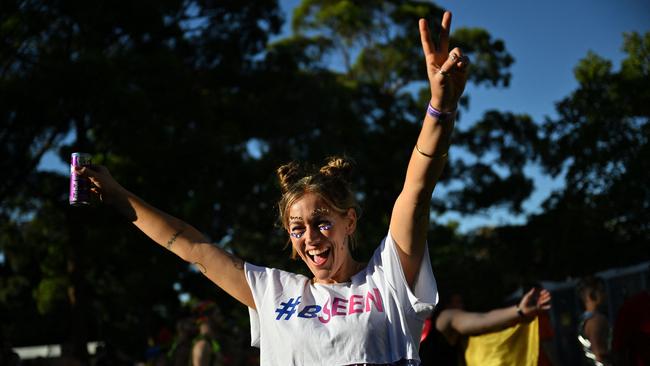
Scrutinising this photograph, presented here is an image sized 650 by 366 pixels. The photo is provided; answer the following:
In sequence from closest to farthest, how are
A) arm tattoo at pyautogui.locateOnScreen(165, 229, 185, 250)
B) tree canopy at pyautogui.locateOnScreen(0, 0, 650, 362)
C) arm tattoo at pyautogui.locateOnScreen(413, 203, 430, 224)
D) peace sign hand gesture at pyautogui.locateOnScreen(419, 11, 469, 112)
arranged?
1. peace sign hand gesture at pyautogui.locateOnScreen(419, 11, 469, 112)
2. arm tattoo at pyautogui.locateOnScreen(413, 203, 430, 224)
3. arm tattoo at pyautogui.locateOnScreen(165, 229, 185, 250)
4. tree canopy at pyautogui.locateOnScreen(0, 0, 650, 362)

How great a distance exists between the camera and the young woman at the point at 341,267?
2.46m

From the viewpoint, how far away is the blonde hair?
2889 millimetres

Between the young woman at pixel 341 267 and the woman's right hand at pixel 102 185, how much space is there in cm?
11

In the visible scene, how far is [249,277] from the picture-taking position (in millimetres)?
2977

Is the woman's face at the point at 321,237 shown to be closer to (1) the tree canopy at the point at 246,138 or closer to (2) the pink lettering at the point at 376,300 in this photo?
(2) the pink lettering at the point at 376,300

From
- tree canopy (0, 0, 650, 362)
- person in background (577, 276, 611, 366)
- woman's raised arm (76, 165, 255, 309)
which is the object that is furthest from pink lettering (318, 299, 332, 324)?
tree canopy (0, 0, 650, 362)

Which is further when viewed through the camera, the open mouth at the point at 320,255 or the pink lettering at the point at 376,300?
the open mouth at the point at 320,255

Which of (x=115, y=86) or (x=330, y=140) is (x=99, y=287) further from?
(x=115, y=86)

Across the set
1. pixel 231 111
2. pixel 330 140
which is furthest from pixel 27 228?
pixel 330 140

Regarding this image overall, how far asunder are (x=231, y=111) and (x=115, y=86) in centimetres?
594

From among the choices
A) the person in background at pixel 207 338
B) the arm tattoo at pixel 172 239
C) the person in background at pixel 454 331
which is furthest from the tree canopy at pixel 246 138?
the arm tattoo at pixel 172 239

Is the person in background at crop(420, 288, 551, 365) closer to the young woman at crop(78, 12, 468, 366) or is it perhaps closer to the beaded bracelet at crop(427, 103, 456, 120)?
the young woman at crop(78, 12, 468, 366)

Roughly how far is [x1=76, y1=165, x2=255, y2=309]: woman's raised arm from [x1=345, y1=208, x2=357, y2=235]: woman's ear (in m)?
0.45

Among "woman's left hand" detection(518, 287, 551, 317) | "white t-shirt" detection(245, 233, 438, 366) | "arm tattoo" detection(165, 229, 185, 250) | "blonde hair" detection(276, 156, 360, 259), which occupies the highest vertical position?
"blonde hair" detection(276, 156, 360, 259)
